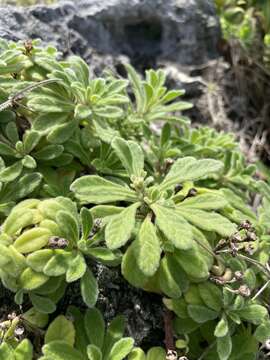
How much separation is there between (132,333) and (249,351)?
50cm

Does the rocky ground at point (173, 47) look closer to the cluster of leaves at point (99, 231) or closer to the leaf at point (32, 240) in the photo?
the cluster of leaves at point (99, 231)


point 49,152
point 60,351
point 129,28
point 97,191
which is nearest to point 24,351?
point 60,351

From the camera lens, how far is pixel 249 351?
2.14 meters

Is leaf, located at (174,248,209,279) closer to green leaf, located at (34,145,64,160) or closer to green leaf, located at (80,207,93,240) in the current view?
green leaf, located at (80,207,93,240)

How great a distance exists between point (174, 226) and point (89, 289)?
0.40 metres

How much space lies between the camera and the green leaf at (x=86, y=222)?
200 cm

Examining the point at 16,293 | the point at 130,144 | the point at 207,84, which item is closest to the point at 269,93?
the point at 207,84

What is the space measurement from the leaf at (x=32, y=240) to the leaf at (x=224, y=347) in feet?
2.60

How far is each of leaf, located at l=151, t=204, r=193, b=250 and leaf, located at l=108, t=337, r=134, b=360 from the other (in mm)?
401

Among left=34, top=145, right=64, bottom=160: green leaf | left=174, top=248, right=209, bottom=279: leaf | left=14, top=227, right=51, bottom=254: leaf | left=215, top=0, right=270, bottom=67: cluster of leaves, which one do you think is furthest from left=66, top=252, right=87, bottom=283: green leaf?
left=215, top=0, right=270, bottom=67: cluster of leaves

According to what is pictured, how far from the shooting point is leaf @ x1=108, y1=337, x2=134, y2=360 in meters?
1.89

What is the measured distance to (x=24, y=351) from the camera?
6.19 feet

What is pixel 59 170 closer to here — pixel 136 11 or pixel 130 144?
pixel 130 144

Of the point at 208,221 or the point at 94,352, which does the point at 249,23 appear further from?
the point at 94,352
